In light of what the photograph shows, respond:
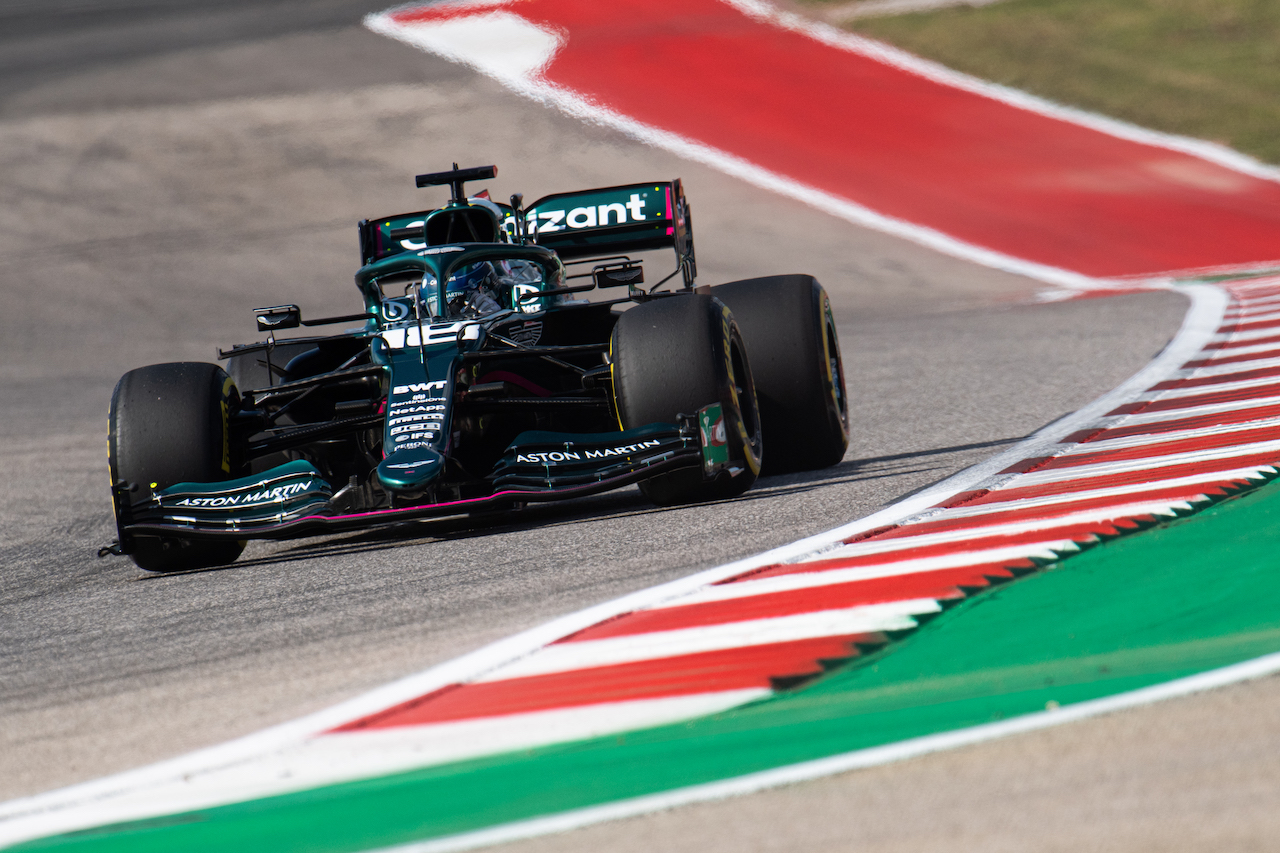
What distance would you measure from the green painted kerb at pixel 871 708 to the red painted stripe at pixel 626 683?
14cm

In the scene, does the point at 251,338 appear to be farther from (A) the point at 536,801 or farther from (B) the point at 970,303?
(A) the point at 536,801

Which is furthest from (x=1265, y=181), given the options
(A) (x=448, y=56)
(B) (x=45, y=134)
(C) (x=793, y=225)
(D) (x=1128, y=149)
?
(B) (x=45, y=134)

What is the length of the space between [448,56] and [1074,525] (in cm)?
2442

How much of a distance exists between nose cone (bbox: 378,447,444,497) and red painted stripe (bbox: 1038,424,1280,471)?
2.39 metres

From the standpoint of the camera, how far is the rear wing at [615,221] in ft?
29.6

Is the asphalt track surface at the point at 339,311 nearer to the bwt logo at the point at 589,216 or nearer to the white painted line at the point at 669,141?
the white painted line at the point at 669,141

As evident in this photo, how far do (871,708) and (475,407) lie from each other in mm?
3767

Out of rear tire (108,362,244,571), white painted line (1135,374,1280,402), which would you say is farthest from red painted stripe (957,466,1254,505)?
rear tire (108,362,244,571)

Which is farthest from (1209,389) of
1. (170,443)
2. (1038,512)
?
(170,443)

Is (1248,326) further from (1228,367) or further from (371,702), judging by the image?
(371,702)

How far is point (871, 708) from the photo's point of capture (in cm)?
344

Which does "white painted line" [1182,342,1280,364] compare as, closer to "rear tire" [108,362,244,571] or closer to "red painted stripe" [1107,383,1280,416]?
"red painted stripe" [1107,383,1280,416]

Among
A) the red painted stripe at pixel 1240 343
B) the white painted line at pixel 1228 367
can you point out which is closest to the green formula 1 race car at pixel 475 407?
the white painted line at pixel 1228 367

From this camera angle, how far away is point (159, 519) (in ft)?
21.6
